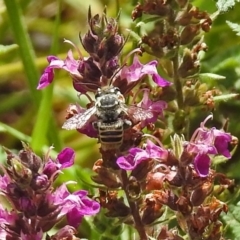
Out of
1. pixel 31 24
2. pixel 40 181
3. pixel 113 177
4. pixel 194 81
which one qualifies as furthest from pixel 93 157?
pixel 40 181

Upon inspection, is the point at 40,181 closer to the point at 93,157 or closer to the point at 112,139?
the point at 112,139

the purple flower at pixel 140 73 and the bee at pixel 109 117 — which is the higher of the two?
the purple flower at pixel 140 73

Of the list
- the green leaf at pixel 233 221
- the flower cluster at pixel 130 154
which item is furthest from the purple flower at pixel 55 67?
the green leaf at pixel 233 221

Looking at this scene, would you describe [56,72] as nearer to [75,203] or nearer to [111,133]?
[111,133]

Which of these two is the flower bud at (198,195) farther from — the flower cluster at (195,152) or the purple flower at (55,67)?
the purple flower at (55,67)

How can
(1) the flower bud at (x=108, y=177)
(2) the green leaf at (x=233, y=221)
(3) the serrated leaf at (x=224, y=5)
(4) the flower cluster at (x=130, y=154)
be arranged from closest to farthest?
(4) the flower cluster at (x=130, y=154), (1) the flower bud at (x=108, y=177), (3) the serrated leaf at (x=224, y=5), (2) the green leaf at (x=233, y=221)

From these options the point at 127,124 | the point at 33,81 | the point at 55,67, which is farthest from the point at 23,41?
the point at 127,124

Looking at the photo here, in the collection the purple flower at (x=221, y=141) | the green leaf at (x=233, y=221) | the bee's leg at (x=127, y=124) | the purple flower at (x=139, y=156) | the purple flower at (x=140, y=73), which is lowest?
the green leaf at (x=233, y=221)
